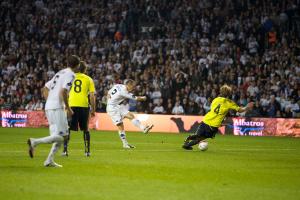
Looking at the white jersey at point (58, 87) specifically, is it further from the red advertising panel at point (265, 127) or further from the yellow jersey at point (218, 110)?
the red advertising panel at point (265, 127)

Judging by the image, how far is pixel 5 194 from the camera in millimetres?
9961

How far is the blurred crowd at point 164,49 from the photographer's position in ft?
114

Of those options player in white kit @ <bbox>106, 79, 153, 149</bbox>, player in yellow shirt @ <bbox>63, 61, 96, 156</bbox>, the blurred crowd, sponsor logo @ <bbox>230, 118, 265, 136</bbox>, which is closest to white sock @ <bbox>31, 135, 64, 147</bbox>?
player in yellow shirt @ <bbox>63, 61, 96, 156</bbox>

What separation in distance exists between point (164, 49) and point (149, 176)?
88.9 feet

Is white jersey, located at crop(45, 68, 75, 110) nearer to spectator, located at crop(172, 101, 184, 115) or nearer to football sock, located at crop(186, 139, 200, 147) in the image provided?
football sock, located at crop(186, 139, 200, 147)

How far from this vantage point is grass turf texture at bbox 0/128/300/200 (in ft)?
33.8

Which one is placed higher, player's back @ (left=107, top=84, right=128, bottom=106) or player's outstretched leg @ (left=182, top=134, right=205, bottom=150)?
player's back @ (left=107, top=84, right=128, bottom=106)

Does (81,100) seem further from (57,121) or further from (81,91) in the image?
(57,121)

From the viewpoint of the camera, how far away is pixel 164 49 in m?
39.4

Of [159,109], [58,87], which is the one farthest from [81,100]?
[159,109]

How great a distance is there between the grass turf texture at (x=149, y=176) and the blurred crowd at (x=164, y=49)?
16.3 meters

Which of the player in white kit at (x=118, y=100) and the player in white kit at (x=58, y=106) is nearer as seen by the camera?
the player in white kit at (x=58, y=106)

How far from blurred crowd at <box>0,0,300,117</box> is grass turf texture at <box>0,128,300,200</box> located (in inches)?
643

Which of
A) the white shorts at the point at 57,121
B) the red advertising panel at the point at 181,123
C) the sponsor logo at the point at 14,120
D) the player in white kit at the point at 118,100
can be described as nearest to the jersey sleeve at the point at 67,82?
the white shorts at the point at 57,121
